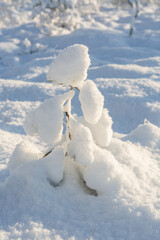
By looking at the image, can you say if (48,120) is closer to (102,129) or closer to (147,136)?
(102,129)

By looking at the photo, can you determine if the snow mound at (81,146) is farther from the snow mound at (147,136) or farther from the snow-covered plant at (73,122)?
the snow mound at (147,136)

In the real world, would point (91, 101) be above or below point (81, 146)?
above

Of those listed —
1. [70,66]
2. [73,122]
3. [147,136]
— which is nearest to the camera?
[70,66]

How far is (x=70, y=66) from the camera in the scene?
4.24 feet

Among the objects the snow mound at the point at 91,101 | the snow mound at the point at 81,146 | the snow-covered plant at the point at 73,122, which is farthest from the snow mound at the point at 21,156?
the snow mound at the point at 91,101

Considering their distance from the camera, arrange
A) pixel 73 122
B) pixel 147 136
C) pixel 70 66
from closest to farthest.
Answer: pixel 70 66
pixel 73 122
pixel 147 136

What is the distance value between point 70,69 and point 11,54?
642 cm

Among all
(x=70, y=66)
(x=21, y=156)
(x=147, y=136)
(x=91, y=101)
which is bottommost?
(x=147, y=136)

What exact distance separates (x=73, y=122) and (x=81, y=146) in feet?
0.56

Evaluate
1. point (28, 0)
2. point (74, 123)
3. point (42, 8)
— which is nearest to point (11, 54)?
point (42, 8)

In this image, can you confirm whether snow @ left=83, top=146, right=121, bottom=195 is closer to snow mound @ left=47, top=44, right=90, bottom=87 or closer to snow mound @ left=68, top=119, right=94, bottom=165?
snow mound @ left=68, top=119, right=94, bottom=165

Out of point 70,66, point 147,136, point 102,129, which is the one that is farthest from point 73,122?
point 147,136

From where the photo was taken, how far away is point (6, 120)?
2883 mm

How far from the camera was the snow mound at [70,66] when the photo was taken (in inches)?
50.9
